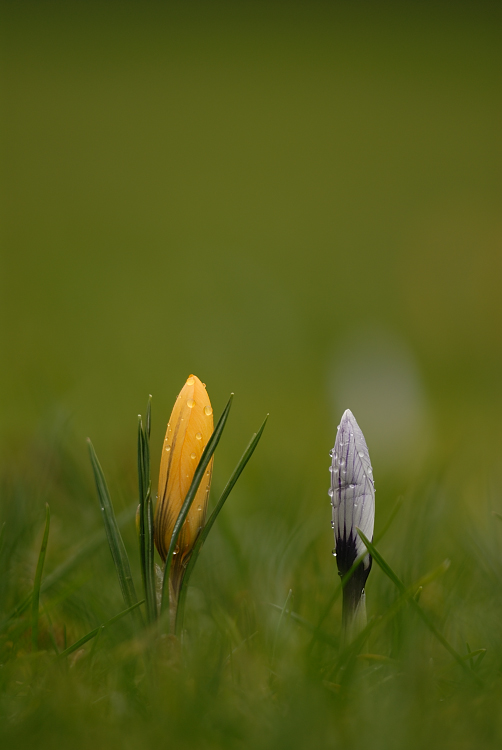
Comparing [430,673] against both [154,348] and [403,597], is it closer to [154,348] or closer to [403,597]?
[403,597]

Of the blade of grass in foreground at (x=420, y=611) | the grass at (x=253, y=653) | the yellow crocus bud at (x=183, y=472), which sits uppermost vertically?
the yellow crocus bud at (x=183, y=472)

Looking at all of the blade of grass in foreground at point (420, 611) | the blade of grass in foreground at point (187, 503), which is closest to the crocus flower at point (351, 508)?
the blade of grass in foreground at point (420, 611)

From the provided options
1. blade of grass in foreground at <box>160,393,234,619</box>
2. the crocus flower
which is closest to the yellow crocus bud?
blade of grass in foreground at <box>160,393,234,619</box>

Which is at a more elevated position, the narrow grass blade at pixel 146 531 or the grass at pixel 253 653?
the narrow grass blade at pixel 146 531

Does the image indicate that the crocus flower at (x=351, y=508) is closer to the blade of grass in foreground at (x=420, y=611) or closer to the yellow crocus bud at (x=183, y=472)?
the blade of grass in foreground at (x=420, y=611)

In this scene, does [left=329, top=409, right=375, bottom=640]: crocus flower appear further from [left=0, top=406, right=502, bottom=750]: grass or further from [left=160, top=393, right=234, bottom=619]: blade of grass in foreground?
[left=160, top=393, right=234, bottom=619]: blade of grass in foreground
